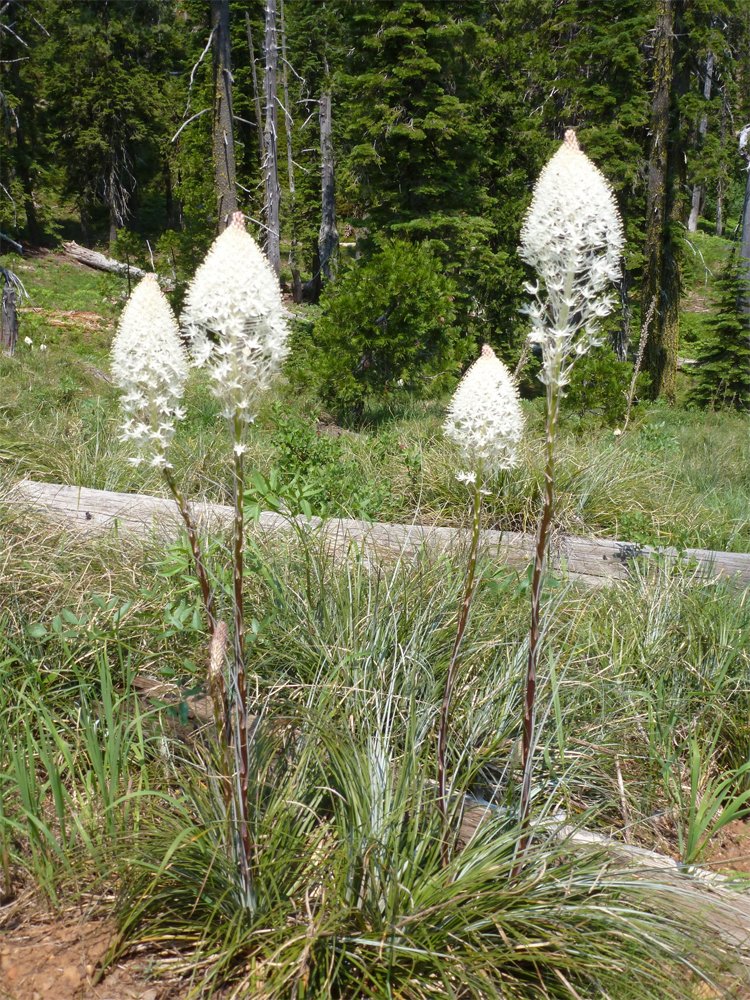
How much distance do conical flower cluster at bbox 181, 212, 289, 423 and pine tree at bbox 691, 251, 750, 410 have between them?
15958 millimetres

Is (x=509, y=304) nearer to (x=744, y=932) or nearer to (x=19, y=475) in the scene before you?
(x=19, y=475)

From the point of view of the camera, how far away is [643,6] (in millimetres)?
15961

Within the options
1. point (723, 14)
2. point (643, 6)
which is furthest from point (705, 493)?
point (643, 6)

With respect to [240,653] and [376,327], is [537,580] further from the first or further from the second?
[376,327]

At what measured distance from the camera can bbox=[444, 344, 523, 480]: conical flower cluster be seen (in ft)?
7.01

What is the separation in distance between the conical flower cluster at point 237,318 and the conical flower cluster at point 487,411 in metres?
0.55

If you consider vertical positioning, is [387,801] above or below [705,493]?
below

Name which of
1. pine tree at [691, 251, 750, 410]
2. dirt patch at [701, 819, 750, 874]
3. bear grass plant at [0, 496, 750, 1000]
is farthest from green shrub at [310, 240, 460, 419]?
pine tree at [691, 251, 750, 410]

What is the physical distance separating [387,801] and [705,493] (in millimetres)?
4981

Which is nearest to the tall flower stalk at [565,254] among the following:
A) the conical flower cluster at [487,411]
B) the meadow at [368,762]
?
the conical flower cluster at [487,411]

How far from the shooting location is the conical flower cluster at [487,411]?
2.14 metres

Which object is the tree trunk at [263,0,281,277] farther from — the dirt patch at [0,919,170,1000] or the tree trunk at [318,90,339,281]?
the tree trunk at [318,90,339,281]

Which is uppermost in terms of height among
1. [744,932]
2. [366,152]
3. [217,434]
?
[366,152]

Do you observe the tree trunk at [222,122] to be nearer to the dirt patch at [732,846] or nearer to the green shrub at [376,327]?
the green shrub at [376,327]
